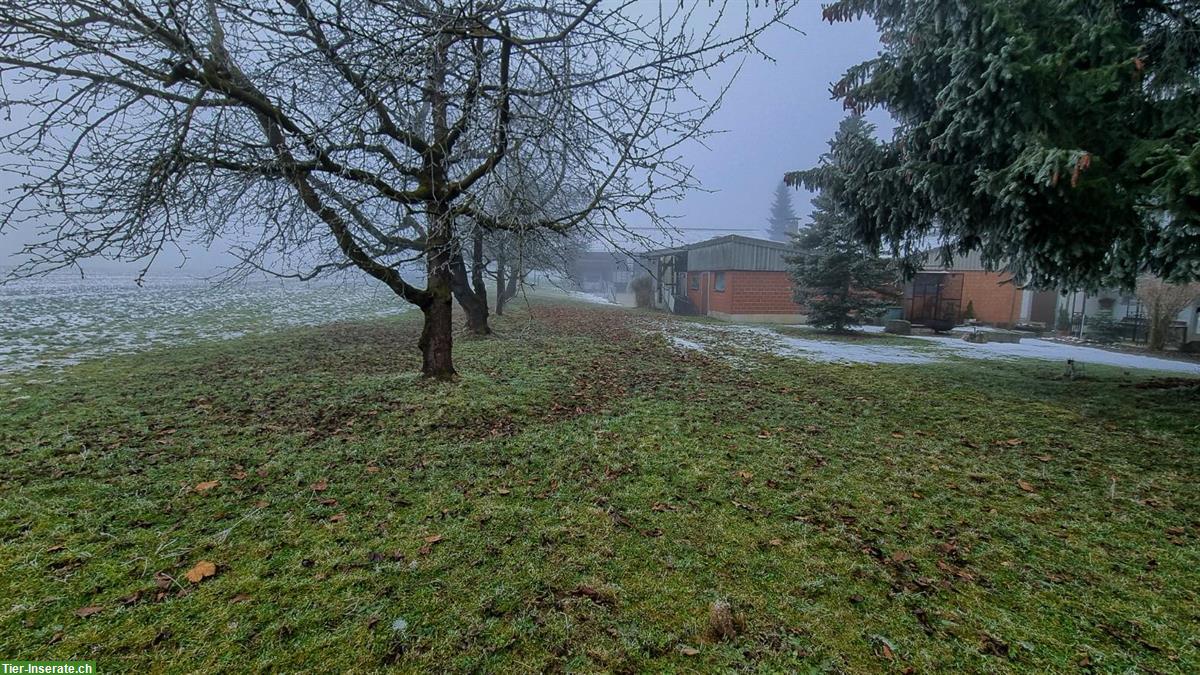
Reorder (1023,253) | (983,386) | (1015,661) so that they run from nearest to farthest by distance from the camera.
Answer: (1015,661)
(1023,253)
(983,386)

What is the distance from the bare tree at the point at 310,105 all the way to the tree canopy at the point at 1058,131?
3979 millimetres

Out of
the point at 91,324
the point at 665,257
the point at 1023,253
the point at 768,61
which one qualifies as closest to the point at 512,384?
the point at 768,61

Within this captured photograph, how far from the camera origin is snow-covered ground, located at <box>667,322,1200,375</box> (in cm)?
1037

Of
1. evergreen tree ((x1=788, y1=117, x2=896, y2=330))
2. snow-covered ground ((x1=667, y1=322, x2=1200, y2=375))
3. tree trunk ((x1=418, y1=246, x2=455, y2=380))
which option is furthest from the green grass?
evergreen tree ((x1=788, y1=117, x2=896, y2=330))

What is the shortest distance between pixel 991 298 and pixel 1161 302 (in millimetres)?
7163

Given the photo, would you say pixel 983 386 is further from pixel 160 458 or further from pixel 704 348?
pixel 160 458

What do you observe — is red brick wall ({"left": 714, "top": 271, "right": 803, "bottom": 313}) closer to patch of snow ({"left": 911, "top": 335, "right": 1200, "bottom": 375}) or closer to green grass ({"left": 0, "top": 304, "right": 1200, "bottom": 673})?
patch of snow ({"left": 911, "top": 335, "right": 1200, "bottom": 375})

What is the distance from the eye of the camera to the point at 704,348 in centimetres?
1129

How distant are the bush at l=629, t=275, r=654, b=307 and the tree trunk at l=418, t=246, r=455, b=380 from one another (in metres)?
20.8

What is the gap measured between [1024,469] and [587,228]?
14.6 ft

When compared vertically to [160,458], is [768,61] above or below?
above

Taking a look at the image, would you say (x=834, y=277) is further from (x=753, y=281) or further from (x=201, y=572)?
(x=201, y=572)

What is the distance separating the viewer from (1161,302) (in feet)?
41.6

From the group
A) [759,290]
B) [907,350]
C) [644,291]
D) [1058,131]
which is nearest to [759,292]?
[759,290]
